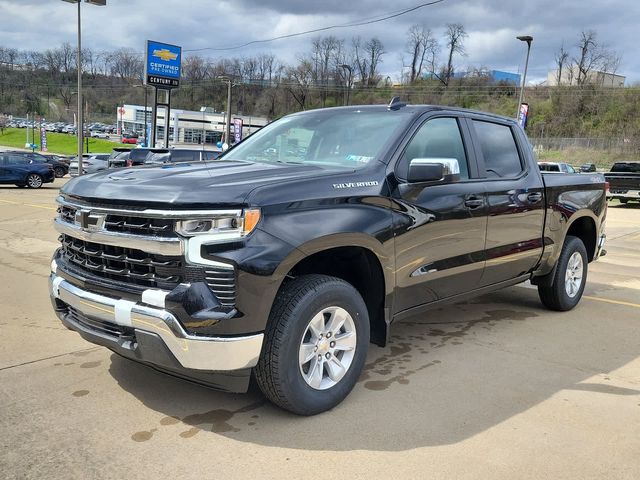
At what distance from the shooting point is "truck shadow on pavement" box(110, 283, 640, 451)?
317 cm

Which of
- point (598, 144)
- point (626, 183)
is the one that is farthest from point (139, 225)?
point (598, 144)

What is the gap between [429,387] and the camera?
3.86m

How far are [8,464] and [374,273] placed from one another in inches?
90.3

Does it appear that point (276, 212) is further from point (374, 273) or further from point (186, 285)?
point (374, 273)

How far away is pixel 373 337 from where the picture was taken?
3959 mm

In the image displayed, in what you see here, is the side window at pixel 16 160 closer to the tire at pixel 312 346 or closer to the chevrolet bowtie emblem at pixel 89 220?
the chevrolet bowtie emblem at pixel 89 220

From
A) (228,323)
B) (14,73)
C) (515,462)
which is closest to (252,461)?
(228,323)

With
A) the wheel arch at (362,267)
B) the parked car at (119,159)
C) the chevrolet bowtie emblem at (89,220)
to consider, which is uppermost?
the chevrolet bowtie emblem at (89,220)

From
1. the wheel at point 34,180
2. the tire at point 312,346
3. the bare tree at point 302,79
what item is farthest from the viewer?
the bare tree at point 302,79

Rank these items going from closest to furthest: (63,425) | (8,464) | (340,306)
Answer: (8,464) < (63,425) < (340,306)

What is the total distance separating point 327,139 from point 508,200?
167 cm

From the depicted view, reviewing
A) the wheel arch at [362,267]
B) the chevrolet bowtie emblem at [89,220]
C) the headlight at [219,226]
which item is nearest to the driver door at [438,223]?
the wheel arch at [362,267]

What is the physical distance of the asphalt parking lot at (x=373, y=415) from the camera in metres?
2.83

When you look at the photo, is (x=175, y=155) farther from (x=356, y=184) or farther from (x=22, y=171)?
(x=356, y=184)
